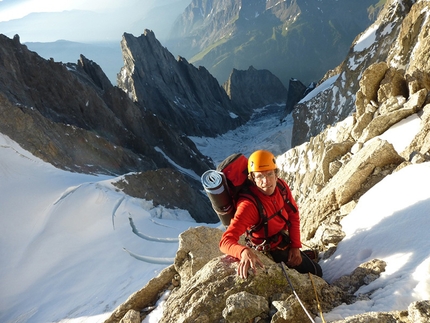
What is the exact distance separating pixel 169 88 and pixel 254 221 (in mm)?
113593

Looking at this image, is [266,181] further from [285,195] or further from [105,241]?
[105,241]

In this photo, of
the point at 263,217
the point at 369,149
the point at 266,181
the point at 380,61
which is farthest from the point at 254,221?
the point at 380,61

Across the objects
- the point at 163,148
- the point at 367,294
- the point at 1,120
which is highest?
the point at 163,148

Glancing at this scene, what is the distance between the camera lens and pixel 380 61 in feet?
139

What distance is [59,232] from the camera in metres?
18.8

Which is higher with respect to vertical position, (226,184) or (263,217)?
(226,184)

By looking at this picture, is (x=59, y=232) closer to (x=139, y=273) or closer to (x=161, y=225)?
(x=161, y=225)

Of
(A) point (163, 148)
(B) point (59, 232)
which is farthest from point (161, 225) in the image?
(A) point (163, 148)

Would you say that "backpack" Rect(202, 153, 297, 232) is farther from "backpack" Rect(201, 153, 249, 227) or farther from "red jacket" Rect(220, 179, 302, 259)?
"red jacket" Rect(220, 179, 302, 259)

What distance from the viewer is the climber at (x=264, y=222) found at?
178 inches

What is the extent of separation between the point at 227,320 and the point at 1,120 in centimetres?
2991

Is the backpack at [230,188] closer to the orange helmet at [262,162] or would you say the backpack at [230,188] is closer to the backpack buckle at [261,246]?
the backpack buckle at [261,246]

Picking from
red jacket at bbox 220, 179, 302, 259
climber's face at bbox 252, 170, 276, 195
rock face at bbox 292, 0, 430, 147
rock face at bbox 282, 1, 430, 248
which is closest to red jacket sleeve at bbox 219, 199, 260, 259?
red jacket at bbox 220, 179, 302, 259

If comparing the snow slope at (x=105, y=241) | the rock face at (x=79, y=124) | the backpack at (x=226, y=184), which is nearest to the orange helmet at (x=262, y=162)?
the backpack at (x=226, y=184)
